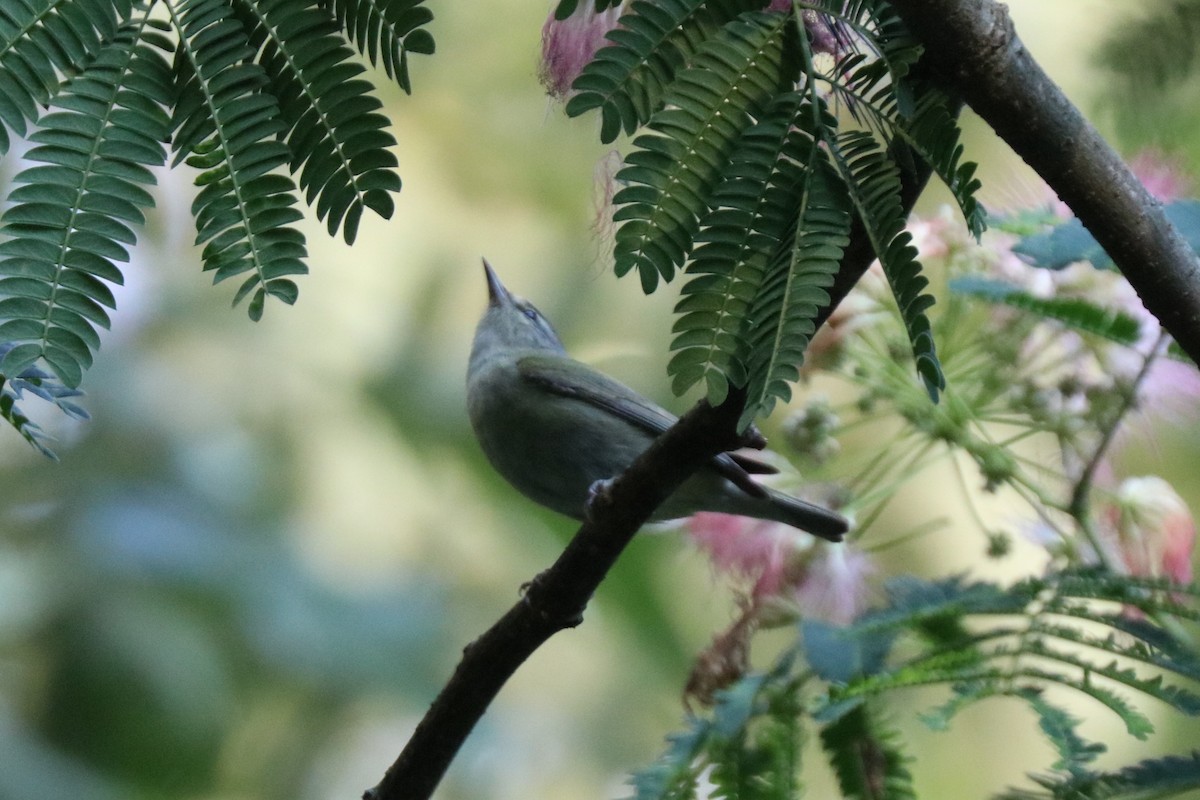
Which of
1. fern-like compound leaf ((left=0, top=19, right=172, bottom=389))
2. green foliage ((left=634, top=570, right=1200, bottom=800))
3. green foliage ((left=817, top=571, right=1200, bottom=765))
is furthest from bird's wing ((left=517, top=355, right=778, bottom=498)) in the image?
fern-like compound leaf ((left=0, top=19, right=172, bottom=389))

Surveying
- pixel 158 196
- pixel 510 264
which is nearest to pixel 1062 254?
pixel 158 196

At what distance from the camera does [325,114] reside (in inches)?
34.9

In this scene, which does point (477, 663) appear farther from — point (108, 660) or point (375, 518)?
point (375, 518)

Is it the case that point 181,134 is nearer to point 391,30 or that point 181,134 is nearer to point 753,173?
point 391,30

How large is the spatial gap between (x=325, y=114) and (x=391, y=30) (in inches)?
3.3

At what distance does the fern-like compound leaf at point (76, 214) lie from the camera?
80 cm

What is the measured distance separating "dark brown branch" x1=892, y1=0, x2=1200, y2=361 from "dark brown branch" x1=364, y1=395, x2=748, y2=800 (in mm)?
328

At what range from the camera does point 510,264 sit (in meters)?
4.08

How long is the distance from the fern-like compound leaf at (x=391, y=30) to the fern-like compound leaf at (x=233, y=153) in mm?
85

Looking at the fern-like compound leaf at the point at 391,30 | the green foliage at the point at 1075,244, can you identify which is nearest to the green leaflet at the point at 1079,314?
the green foliage at the point at 1075,244

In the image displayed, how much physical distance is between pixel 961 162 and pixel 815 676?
1.01 m

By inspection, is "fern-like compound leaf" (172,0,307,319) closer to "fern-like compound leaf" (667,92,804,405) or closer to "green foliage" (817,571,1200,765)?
"fern-like compound leaf" (667,92,804,405)

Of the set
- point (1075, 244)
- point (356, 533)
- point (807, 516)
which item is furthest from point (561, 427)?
point (356, 533)

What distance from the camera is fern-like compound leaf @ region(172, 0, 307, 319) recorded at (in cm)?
87
